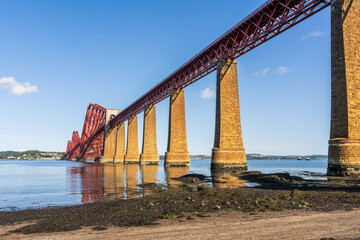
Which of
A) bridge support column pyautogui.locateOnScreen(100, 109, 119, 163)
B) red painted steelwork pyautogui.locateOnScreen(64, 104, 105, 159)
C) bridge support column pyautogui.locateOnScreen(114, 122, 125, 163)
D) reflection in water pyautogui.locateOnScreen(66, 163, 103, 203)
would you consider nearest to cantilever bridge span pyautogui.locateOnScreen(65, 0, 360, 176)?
reflection in water pyautogui.locateOnScreen(66, 163, 103, 203)

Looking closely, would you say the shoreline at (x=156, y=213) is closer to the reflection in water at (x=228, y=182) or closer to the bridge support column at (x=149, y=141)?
the reflection in water at (x=228, y=182)

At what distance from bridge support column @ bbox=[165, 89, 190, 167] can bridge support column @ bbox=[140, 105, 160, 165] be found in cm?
1112

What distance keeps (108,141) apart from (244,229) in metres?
83.0

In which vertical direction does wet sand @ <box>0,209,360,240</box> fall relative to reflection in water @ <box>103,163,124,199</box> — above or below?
above

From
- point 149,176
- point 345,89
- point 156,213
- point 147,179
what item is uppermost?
point 345,89

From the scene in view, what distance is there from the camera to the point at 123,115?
7450 cm

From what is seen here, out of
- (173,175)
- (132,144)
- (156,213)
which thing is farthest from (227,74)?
(132,144)

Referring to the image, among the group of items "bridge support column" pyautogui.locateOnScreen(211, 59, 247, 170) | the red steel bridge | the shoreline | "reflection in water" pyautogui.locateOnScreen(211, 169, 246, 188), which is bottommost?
"reflection in water" pyautogui.locateOnScreen(211, 169, 246, 188)

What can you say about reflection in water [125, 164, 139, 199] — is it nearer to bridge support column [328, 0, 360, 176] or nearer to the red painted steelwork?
bridge support column [328, 0, 360, 176]

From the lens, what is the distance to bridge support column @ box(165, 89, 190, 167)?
44.2 meters

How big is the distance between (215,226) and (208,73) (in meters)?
32.5

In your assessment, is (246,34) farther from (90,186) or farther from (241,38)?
(90,186)

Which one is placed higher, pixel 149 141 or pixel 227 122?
pixel 227 122

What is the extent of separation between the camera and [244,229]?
625cm
